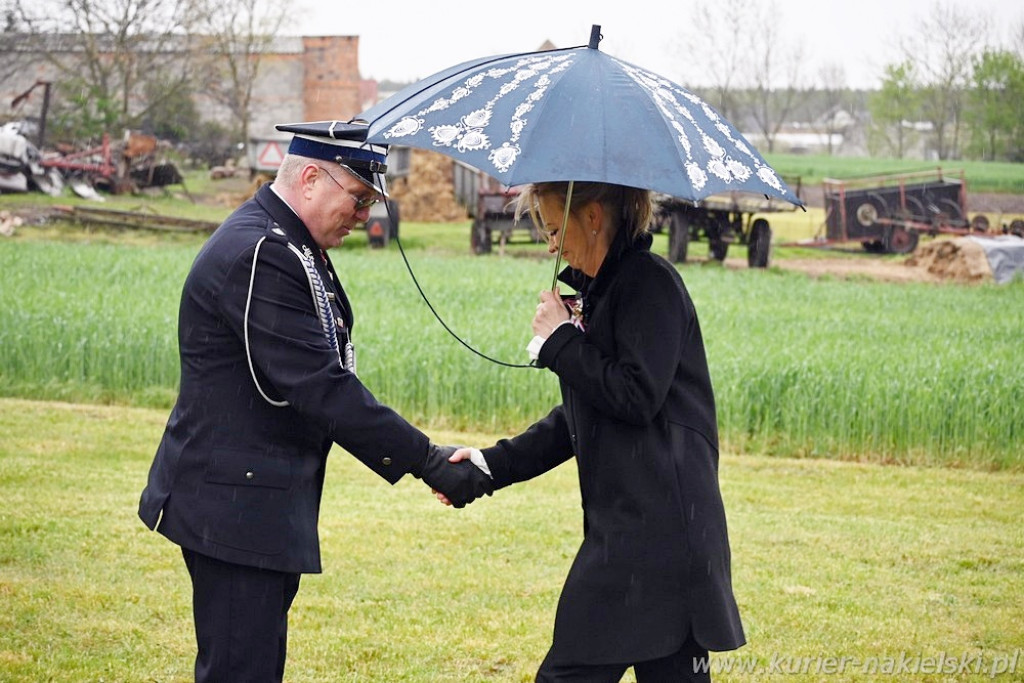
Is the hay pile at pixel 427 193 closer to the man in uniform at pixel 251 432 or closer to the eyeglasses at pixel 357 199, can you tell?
the eyeglasses at pixel 357 199

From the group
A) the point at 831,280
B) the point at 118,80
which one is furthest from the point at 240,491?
the point at 118,80

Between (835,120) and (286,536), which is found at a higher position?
(835,120)

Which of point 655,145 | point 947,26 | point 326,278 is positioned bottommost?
point 326,278

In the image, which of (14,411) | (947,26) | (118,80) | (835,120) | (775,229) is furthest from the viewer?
(835,120)

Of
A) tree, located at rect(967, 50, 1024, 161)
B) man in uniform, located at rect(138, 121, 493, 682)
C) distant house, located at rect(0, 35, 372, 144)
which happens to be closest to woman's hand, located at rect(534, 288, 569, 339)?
man in uniform, located at rect(138, 121, 493, 682)

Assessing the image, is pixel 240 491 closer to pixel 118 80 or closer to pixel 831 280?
pixel 831 280

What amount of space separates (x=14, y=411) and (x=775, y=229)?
105ft

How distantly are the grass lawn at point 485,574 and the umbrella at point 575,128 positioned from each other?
2.48m

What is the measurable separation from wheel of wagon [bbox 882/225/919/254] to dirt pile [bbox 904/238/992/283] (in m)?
3.37

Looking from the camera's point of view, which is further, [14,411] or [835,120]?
[835,120]

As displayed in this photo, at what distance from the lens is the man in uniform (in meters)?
3.22

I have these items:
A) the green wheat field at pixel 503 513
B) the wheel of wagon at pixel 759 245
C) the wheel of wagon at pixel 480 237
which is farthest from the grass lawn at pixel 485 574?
the wheel of wagon at pixel 480 237

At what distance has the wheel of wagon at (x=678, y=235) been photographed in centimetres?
2691

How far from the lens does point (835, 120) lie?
8525 cm
